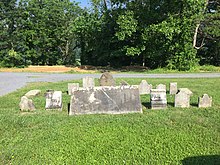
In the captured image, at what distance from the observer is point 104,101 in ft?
22.8

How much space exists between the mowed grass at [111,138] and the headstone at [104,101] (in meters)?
0.33

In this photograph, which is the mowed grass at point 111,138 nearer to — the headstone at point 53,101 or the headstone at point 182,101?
the headstone at point 53,101

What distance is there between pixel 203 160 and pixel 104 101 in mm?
3188

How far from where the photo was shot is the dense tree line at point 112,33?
21.2m

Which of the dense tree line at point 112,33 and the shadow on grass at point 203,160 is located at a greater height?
the dense tree line at point 112,33

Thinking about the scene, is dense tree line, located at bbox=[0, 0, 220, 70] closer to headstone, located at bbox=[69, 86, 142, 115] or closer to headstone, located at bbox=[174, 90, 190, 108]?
headstone, located at bbox=[174, 90, 190, 108]

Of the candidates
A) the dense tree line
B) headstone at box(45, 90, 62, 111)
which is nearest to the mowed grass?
headstone at box(45, 90, 62, 111)

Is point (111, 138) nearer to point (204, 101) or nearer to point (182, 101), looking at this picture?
point (182, 101)

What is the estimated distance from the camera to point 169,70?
71.8 ft

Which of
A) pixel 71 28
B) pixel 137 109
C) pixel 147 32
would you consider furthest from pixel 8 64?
pixel 137 109

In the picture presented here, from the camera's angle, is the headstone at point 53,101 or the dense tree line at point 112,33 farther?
the dense tree line at point 112,33

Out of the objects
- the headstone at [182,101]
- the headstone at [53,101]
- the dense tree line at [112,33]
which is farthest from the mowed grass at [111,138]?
the dense tree line at [112,33]

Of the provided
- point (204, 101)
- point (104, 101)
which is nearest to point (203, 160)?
point (104, 101)

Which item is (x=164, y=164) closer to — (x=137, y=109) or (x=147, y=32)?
(x=137, y=109)
